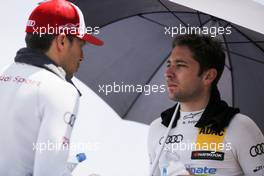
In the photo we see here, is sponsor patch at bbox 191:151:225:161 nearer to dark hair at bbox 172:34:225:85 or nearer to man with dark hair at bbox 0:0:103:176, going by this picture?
dark hair at bbox 172:34:225:85

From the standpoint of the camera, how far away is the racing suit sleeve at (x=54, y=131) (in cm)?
212

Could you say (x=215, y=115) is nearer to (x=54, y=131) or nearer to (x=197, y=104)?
(x=197, y=104)

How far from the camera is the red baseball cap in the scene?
2.43 meters

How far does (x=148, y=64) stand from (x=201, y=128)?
1.05 m

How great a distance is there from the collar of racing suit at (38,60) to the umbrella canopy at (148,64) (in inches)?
58.4

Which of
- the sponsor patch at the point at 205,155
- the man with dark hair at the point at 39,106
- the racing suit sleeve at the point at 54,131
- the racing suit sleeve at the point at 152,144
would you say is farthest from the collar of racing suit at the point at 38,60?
the racing suit sleeve at the point at 152,144

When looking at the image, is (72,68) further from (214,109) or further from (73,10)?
(214,109)

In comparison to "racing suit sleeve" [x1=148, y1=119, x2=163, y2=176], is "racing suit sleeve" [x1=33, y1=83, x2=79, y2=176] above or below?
above

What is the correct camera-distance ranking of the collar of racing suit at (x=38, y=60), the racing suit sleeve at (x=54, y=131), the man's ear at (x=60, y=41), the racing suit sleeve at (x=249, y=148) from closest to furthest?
the racing suit sleeve at (x=54, y=131)
the collar of racing suit at (x=38, y=60)
the man's ear at (x=60, y=41)
the racing suit sleeve at (x=249, y=148)

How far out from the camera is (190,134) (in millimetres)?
3348

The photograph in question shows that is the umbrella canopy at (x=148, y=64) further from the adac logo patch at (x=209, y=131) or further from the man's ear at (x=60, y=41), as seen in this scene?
the man's ear at (x=60, y=41)

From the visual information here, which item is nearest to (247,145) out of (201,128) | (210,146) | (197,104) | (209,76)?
(210,146)

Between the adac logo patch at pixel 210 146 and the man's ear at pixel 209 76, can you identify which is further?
the man's ear at pixel 209 76

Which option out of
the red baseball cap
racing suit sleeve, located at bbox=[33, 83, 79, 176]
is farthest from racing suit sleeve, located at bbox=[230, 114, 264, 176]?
racing suit sleeve, located at bbox=[33, 83, 79, 176]
